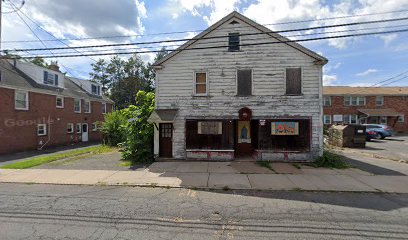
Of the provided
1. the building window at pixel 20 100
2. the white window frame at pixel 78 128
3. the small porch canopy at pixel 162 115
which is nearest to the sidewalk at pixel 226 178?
the small porch canopy at pixel 162 115

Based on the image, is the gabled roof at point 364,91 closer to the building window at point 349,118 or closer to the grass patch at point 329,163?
the building window at point 349,118

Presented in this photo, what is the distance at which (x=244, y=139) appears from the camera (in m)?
12.8

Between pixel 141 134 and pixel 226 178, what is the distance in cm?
642

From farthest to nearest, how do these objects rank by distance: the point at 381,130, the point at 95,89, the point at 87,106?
the point at 95,89 → the point at 87,106 → the point at 381,130

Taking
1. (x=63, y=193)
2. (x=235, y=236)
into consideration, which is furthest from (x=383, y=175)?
(x=63, y=193)

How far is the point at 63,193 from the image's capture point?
6.91 metres

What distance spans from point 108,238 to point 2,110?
726 inches

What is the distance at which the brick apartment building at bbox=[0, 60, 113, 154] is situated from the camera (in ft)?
54.9

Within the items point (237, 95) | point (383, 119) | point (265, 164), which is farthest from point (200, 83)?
point (383, 119)

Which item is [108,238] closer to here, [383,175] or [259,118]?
[259,118]

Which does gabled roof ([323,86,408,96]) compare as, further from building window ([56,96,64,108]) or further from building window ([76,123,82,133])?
building window ([56,96,64,108])

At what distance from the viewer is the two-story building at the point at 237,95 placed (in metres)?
11.5

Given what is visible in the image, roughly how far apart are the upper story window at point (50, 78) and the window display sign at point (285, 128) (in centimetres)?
2266

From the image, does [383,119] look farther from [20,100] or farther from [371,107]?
[20,100]
